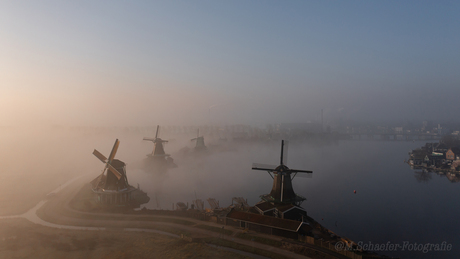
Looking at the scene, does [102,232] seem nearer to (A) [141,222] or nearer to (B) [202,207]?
(A) [141,222]

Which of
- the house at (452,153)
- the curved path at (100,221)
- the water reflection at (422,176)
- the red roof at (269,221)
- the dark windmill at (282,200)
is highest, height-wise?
the house at (452,153)

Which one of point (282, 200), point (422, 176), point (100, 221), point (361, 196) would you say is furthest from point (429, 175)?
point (100, 221)

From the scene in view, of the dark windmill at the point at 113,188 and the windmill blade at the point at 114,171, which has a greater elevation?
the windmill blade at the point at 114,171

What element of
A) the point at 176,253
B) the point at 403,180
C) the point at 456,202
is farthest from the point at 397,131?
the point at 176,253

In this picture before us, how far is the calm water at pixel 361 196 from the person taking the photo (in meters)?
30.7

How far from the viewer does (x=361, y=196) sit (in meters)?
47.0

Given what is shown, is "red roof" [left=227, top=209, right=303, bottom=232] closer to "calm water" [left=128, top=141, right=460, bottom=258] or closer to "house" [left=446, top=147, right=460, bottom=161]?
"calm water" [left=128, top=141, right=460, bottom=258]

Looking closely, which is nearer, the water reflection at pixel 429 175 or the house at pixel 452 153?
the water reflection at pixel 429 175

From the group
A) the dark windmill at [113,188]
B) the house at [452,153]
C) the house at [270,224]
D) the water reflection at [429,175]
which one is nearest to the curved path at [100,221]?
the house at [270,224]

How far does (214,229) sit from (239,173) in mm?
44474

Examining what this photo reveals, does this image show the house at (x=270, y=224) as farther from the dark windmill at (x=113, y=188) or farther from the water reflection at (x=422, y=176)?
A: the water reflection at (x=422, y=176)

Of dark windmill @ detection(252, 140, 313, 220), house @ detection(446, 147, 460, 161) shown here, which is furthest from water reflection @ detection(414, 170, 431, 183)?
dark windmill @ detection(252, 140, 313, 220)

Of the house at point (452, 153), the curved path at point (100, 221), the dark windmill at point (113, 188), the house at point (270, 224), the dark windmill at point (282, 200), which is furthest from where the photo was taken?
the house at point (452, 153)

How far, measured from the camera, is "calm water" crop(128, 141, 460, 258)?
3066cm
